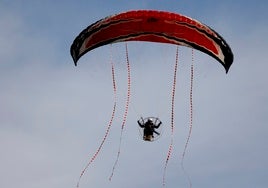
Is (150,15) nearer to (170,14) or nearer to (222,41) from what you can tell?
(170,14)

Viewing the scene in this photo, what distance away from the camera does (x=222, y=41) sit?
34.2 meters

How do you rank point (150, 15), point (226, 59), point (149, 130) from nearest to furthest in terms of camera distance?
1. point (150, 15)
2. point (226, 59)
3. point (149, 130)

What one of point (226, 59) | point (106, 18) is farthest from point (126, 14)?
point (226, 59)

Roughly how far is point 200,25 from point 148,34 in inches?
108

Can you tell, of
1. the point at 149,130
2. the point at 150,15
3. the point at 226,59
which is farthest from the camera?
the point at 149,130

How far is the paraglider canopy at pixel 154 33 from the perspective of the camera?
33.0 m

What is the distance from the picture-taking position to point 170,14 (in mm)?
33000

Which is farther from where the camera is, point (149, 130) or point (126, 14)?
point (149, 130)

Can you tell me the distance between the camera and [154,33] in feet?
113

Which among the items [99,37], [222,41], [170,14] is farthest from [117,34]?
[222,41]

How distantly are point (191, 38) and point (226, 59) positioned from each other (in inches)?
89.3

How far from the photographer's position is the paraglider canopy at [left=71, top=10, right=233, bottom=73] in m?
33.0

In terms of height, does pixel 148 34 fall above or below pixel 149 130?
above

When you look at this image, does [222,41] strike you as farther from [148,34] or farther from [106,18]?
[106,18]
